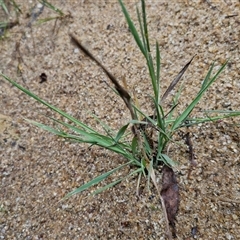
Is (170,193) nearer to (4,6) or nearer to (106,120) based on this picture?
(106,120)

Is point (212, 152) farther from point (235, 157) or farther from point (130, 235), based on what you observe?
point (130, 235)

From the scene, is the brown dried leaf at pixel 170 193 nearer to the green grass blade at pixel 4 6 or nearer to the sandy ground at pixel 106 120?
the sandy ground at pixel 106 120

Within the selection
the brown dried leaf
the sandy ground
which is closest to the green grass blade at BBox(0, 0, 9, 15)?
the sandy ground

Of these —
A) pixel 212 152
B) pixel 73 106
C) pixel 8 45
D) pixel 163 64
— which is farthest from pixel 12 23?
pixel 212 152

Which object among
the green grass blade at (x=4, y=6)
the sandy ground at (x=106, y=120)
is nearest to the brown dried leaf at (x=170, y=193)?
the sandy ground at (x=106, y=120)

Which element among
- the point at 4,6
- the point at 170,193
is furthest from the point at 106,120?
the point at 4,6

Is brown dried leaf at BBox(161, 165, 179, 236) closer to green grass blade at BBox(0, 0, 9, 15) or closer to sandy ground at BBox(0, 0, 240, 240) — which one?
sandy ground at BBox(0, 0, 240, 240)
